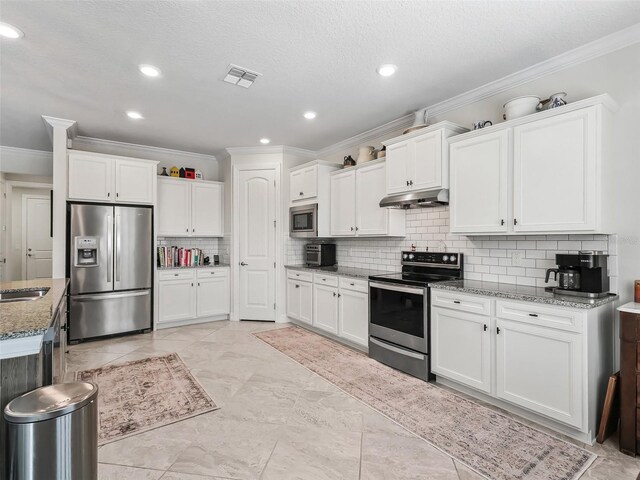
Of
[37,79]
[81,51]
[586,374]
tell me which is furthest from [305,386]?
[37,79]

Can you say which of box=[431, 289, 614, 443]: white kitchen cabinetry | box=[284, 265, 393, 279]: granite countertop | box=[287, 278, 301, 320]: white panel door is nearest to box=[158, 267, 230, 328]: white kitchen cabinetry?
box=[287, 278, 301, 320]: white panel door

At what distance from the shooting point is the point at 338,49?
259 cm

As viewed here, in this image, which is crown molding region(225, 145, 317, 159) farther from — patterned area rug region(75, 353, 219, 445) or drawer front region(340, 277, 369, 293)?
patterned area rug region(75, 353, 219, 445)

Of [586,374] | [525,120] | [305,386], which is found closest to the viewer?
[586,374]

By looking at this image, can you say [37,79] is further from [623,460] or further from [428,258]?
[623,460]

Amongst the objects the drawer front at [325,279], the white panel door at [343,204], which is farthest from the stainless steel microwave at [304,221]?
the drawer front at [325,279]

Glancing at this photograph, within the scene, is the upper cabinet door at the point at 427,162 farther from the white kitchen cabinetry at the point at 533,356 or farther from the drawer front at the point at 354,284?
the drawer front at the point at 354,284

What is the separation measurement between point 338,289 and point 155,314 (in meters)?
2.66

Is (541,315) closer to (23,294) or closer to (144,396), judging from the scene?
(144,396)

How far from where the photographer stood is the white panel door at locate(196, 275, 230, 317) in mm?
5238

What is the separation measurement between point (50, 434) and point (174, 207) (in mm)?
4218

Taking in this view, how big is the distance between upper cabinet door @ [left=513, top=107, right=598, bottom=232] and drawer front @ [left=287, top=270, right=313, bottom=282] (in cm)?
271

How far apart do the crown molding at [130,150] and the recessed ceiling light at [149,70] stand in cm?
257

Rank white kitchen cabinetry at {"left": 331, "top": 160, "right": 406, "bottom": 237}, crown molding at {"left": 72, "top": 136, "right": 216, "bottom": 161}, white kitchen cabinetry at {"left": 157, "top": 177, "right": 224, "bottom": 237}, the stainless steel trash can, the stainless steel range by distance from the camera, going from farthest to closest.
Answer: white kitchen cabinetry at {"left": 157, "top": 177, "right": 224, "bottom": 237}, crown molding at {"left": 72, "top": 136, "right": 216, "bottom": 161}, white kitchen cabinetry at {"left": 331, "top": 160, "right": 406, "bottom": 237}, the stainless steel range, the stainless steel trash can
